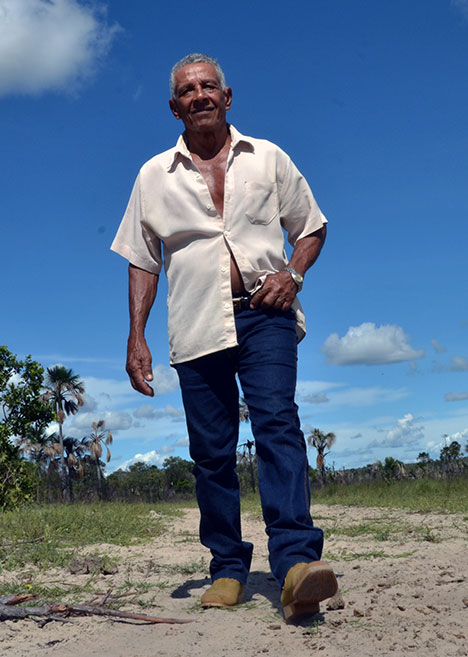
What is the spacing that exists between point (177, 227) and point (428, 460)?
72.3 metres

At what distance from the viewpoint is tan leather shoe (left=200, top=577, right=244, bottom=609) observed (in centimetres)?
304

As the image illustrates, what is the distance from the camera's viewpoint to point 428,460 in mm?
70812

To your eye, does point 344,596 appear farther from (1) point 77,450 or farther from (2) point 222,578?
(1) point 77,450

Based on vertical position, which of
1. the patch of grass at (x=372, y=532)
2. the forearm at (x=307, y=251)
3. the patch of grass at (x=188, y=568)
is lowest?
the patch of grass at (x=188, y=568)

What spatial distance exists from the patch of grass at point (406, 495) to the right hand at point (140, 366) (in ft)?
19.2

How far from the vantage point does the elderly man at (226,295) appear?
2.90 metres

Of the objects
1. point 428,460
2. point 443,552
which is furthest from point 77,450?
point 443,552

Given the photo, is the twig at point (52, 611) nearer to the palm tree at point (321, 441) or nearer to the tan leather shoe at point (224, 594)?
the tan leather shoe at point (224, 594)

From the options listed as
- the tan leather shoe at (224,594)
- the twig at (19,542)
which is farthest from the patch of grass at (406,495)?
the tan leather shoe at (224,594)

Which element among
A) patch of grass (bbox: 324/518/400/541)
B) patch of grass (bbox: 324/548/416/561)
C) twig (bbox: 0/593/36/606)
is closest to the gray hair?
twig (bbox: 0/593/36/606)

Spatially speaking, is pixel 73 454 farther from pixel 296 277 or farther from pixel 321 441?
pixel 296 277

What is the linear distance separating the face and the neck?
0.14 feet

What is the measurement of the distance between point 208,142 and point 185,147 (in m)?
0.12

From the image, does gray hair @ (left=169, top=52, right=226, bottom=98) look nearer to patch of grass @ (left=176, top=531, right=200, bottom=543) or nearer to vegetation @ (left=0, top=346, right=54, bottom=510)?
patch of grass @ (left=176, top=531, right=200, bottom=543)
